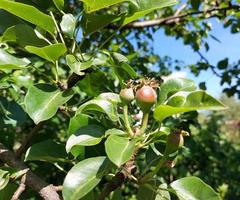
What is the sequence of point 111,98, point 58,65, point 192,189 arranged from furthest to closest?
point 58,65, point 111,98, point 192,189

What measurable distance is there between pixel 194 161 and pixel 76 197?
9.24ft

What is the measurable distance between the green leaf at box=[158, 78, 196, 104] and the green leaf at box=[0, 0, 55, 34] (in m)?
0.25

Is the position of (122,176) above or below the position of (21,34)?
below

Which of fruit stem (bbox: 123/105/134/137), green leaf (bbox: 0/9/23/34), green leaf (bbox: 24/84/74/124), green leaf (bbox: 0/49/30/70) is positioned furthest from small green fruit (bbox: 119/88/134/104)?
green leaf (bbox: 0/9/23/34)

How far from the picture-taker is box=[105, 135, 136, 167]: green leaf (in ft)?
2.59

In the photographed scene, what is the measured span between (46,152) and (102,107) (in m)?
0.15

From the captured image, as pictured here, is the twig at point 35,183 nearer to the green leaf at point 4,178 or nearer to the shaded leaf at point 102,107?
the green leaf at point 4,178

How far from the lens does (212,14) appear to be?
285 cm

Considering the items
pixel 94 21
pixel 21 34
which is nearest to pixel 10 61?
pixel 21 34

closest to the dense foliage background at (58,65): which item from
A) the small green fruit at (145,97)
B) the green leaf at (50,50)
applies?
the green leaf at (50,50)

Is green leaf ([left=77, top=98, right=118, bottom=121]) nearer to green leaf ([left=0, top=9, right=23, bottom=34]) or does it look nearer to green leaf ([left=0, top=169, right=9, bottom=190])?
green leaf ([left=0, top=169, right=9, bottom=190])

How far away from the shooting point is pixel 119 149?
812mm

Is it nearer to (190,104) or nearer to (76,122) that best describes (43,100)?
(76,122)

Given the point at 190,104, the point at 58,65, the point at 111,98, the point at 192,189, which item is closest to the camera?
the point at 190,104
